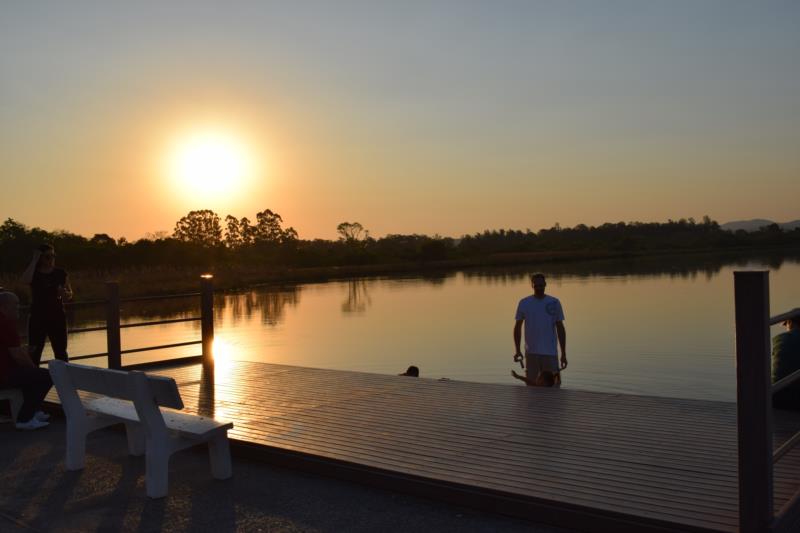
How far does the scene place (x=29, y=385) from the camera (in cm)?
620

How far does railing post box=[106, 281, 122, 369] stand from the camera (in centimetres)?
892

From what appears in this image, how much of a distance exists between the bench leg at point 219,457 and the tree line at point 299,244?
44.7 m

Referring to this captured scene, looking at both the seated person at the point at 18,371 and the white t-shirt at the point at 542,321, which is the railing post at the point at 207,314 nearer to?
the seated person at the point at 18,371

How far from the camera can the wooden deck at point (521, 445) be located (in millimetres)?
3768

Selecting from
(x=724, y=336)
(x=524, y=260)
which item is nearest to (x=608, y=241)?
(x=524, y=260)

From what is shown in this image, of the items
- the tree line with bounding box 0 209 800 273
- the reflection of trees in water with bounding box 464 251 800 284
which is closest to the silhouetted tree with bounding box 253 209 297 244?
the tree line with bounding box 0 209 800 273

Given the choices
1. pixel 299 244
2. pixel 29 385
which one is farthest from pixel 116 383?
pixel 299 244

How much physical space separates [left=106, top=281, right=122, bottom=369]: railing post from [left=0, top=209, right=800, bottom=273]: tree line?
39908 mm

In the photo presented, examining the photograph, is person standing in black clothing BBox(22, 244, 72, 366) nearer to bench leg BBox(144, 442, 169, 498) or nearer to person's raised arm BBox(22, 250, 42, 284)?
person's raised arm BBox(22, 250, 42, 284)

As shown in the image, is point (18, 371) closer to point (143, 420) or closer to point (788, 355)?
point (143, 420)

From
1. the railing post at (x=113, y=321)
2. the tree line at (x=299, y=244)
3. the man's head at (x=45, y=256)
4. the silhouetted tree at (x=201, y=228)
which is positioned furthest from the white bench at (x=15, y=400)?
the silhouetted tree at (x=201, y=228)

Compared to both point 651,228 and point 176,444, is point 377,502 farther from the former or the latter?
point 651,228

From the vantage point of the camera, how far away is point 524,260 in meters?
76.6

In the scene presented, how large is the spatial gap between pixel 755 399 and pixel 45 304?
7161 millimetres
